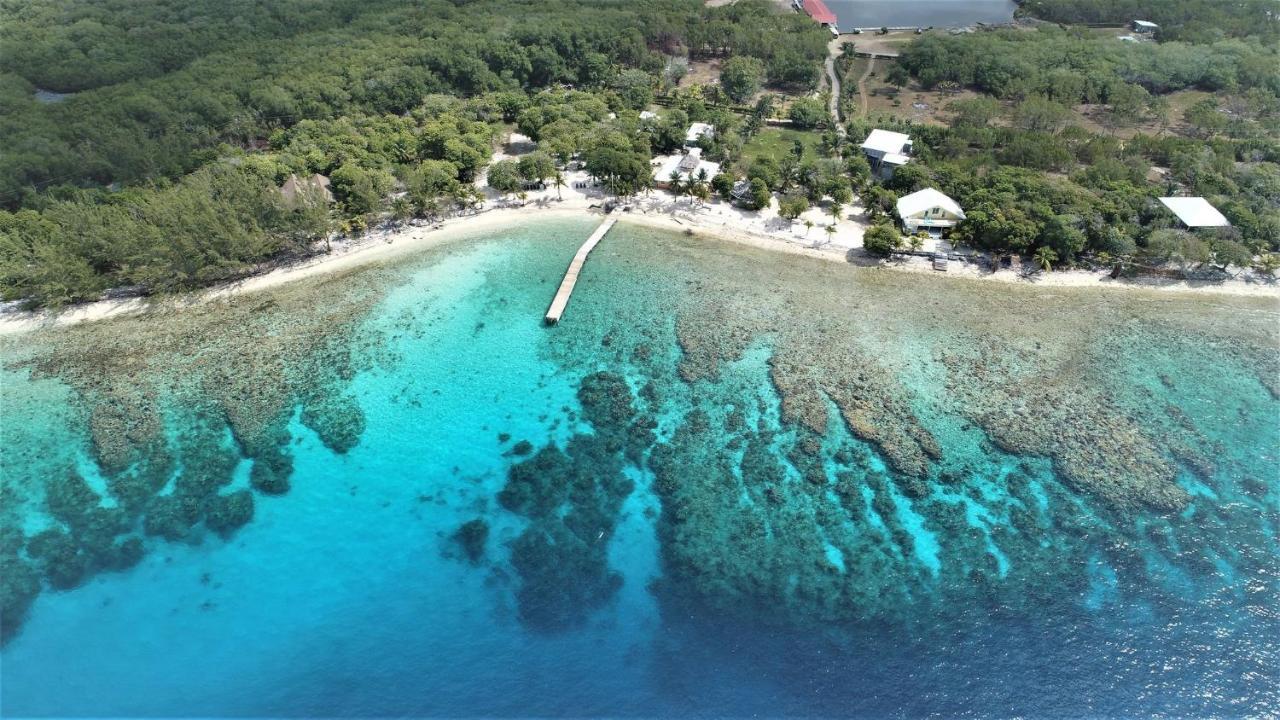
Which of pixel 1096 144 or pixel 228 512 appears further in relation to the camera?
pixel 1096 144

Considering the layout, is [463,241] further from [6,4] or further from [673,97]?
[6,4]

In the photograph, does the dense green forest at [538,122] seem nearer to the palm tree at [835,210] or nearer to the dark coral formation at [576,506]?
the palm tree at [835,210]

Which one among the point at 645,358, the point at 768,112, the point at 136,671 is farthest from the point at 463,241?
the point at 768,112

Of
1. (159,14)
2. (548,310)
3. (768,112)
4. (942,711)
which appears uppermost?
(159,14)

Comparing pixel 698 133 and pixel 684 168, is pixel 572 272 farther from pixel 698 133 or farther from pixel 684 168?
pixel 698 133

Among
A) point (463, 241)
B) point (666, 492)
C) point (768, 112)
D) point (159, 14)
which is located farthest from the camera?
point (159, 14)

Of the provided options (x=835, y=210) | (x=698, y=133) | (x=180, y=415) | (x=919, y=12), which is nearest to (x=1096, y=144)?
(x=835, y=210)
